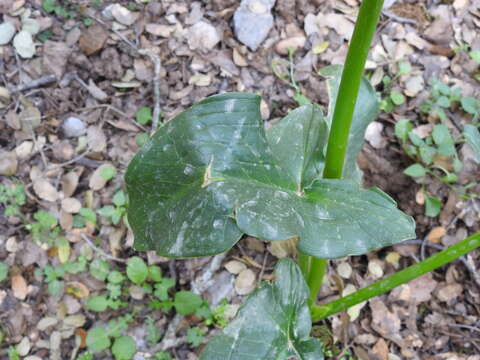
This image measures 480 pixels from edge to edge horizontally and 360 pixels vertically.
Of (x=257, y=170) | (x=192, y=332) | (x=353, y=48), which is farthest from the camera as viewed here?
(x=192, y=332)

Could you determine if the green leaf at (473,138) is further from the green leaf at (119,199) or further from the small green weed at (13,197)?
the small green weed at (13,197)

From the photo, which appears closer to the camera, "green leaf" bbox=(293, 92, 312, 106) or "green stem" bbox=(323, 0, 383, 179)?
"green stem" bbox=(323, 0, 383, 179)

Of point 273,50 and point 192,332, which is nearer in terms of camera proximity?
point 192,332

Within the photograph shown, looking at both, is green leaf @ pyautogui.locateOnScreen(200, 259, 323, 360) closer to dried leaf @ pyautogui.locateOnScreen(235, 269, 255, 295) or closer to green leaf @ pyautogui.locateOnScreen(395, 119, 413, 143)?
dried leaf @ pyautogui.locateOnScreen(235, 269, 255, 295)

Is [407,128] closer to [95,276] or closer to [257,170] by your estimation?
[257,170]

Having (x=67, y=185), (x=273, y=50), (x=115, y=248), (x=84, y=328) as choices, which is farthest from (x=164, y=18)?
(x=84, y=328)

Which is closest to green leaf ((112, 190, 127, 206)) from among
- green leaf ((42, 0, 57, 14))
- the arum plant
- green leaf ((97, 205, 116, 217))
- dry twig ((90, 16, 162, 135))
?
green leaf ((97, 205, 116, 217))

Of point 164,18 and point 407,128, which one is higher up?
point 164,18
